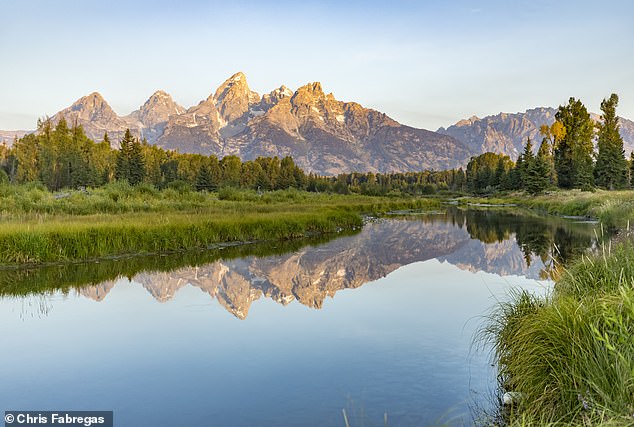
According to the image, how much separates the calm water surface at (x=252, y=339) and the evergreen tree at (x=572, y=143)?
58.9 meters

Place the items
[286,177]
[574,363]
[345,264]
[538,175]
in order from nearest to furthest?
1. [574,363]
2. [345,264]
3. [538,175]
4. [286,177]

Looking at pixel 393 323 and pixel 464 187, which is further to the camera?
pixel 464 187

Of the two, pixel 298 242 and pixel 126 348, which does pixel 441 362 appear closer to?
pixel 126 348

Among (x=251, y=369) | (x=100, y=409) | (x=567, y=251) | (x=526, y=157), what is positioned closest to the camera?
(x=100, y=409)

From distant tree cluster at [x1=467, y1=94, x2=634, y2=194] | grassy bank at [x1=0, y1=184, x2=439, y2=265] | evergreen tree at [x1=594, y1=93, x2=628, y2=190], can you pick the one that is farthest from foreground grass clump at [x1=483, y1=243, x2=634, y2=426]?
evergreen tree at [x1=594, y1=93, x2=628, y2=190]

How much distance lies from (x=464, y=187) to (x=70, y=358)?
14979cm

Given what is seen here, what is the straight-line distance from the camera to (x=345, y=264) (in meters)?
18.9

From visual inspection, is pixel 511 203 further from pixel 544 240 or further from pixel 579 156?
pixel 544 240

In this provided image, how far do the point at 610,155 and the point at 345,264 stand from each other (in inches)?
2333

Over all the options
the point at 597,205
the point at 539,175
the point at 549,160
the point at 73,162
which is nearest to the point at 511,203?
the point at 549,160

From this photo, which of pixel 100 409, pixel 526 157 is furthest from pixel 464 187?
pixel 100 409

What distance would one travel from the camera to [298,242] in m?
25.9

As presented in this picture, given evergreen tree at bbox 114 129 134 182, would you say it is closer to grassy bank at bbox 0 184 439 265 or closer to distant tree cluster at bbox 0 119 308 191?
distant tree cluster at bbox 0 119 308 191

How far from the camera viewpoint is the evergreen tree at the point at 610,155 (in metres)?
63.1
